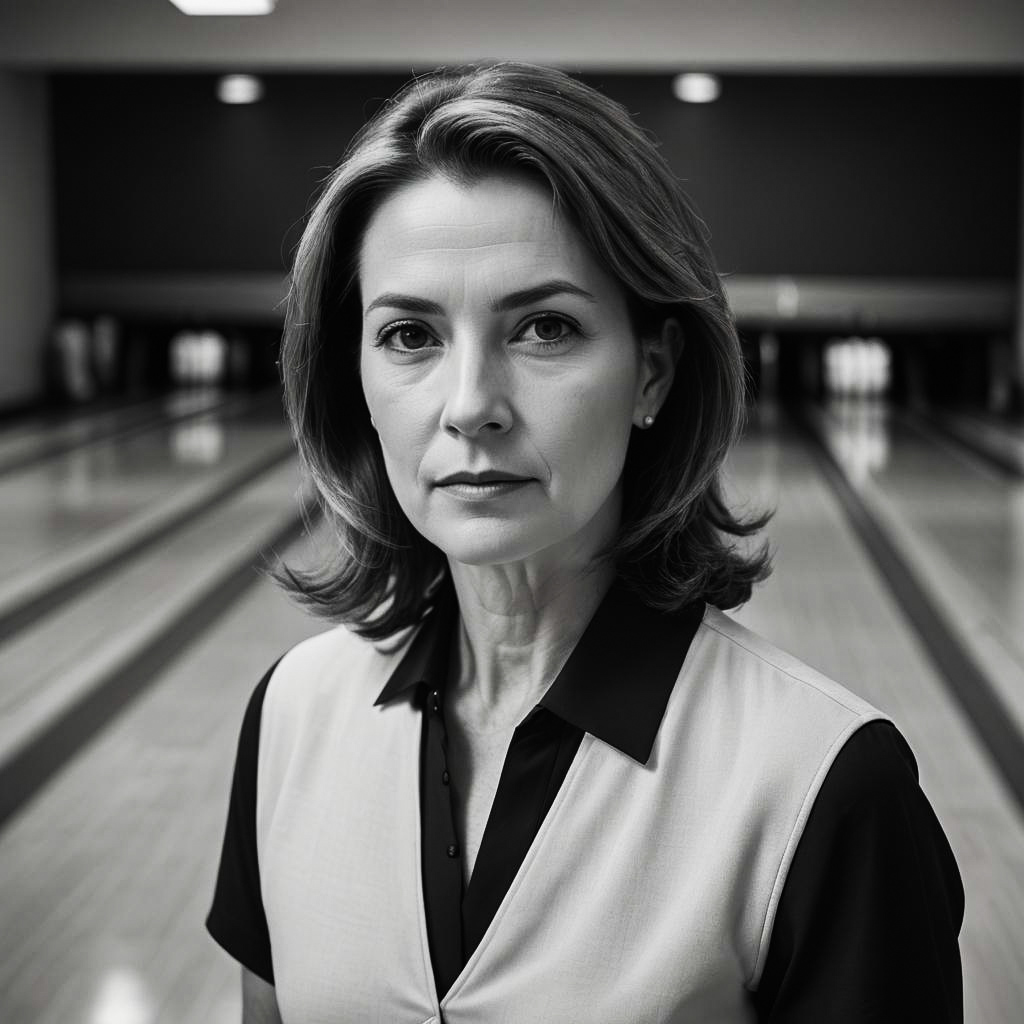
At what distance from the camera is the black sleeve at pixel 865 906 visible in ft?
2.18

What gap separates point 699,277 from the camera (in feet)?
2.44

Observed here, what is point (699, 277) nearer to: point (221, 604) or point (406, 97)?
point (406, 97)

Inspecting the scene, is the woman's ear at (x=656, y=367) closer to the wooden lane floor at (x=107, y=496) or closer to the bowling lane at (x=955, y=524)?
the bowling lane at (x=955, y=524)

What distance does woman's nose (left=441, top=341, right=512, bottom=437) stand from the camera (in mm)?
703

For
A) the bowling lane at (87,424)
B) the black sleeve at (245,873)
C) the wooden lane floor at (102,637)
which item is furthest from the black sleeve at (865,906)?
the bowling lane at (87,424)

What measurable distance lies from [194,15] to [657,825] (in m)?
5.33

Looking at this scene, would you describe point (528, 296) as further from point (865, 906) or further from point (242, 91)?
point (242, 91)

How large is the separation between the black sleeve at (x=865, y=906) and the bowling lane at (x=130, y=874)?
0.79 meters

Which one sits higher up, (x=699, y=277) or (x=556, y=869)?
(x=699, y=277)

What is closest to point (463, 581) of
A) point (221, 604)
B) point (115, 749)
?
point (115, 749)

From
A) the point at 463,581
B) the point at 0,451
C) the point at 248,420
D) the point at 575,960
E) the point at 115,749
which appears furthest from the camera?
the point at 248,420

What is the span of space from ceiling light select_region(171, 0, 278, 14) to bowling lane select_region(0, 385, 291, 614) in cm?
173

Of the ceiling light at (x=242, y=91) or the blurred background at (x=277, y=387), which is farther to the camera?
the ceiling light at (x=242, y=91)

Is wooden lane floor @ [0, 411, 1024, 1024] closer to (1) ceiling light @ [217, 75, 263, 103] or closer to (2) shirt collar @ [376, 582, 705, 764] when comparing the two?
(2) shirt collar @ [376, 582, 705, 764]
